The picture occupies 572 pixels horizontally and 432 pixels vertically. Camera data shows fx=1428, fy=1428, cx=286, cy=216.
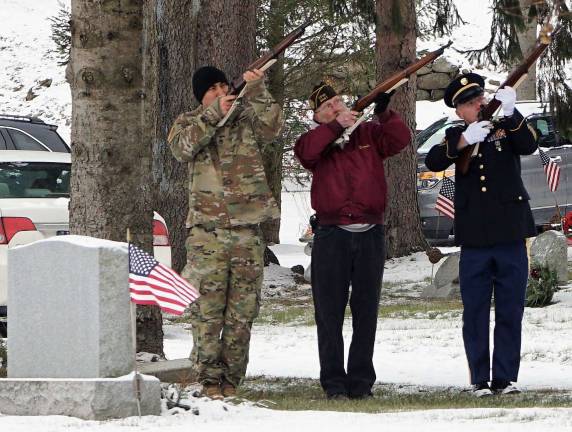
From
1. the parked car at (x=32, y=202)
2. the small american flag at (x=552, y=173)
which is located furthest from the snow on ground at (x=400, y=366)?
the small american flag at (x=552, y=173)

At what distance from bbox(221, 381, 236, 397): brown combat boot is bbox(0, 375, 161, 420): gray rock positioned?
87cm

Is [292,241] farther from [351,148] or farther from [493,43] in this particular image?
[351,148]

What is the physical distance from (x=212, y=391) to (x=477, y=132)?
7.29 ft

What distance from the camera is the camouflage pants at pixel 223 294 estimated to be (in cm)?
809

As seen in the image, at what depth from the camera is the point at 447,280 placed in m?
16.0

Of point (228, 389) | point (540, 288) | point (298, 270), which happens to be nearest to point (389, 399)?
point (228, 389)

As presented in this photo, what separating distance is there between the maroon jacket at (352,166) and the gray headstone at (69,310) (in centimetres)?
171

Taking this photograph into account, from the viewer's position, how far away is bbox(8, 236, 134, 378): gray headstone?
7184 mm

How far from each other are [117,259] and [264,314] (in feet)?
24.6

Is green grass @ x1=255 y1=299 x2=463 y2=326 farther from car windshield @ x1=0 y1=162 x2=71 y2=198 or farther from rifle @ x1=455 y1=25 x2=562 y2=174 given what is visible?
rifle @ x1=455 y1=25 x2=562 y2=174

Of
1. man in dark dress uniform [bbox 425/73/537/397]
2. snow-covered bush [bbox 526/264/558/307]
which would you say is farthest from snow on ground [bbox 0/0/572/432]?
man in dark dress uniform [bbox 425/73/537/397]

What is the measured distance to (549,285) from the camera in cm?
1396

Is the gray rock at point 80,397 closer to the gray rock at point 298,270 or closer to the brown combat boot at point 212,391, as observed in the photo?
the brown combat boot at point 212,391

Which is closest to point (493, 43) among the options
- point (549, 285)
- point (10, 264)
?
point (549, 285)
